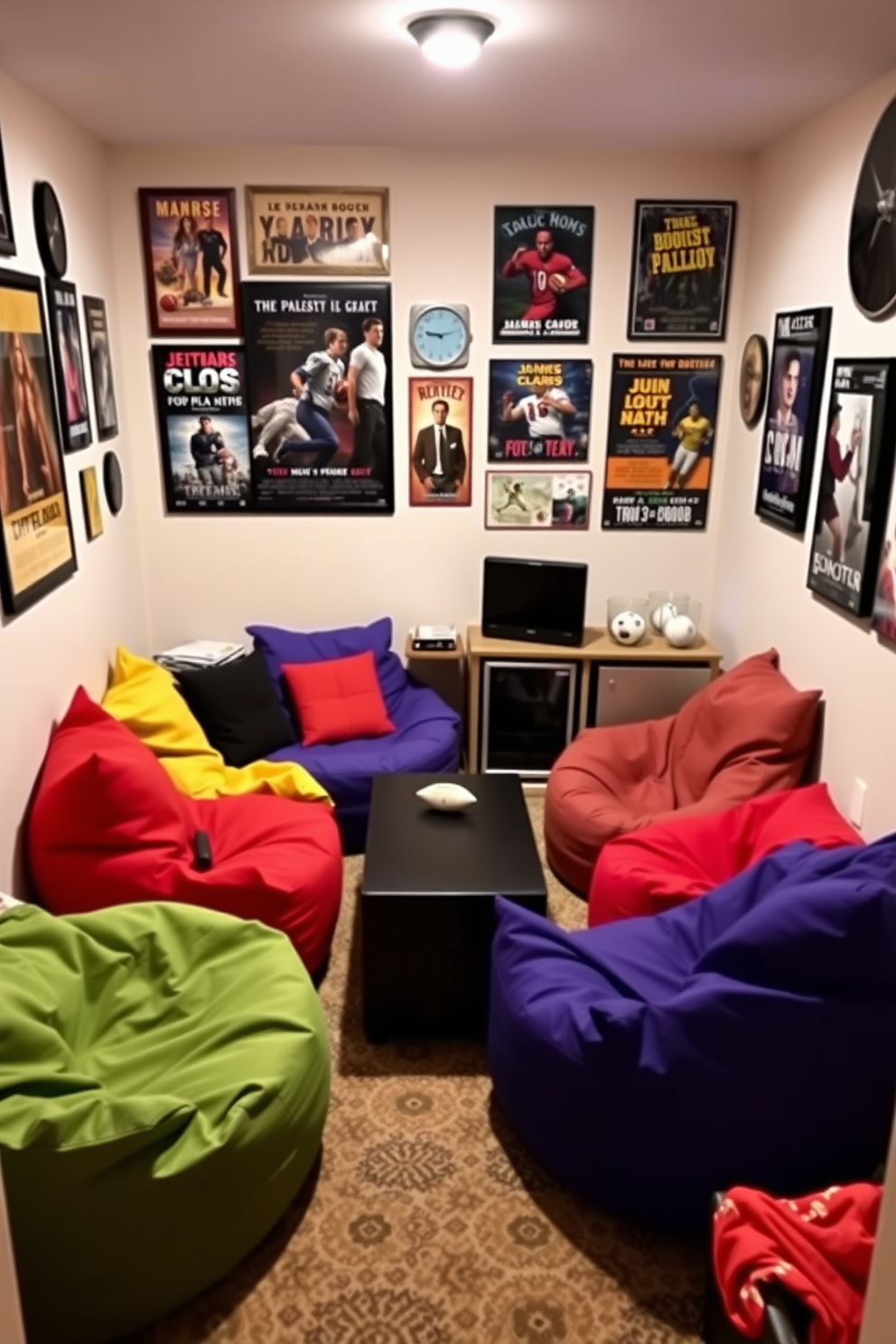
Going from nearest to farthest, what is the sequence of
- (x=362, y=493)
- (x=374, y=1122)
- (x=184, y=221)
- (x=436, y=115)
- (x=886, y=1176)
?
(x=886, y=1176) → (x=374, y=1122) → (x=436, y=115) → (x=184, y=221) → (x=362, y=493)

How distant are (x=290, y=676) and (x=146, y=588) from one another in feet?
2.85

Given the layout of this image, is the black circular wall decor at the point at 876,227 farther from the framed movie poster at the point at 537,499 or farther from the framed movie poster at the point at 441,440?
the framed movie poster at the point at 441,440

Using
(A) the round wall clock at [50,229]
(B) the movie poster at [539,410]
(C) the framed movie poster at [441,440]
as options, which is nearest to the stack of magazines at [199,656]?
(C) the framed movie poster at [441,440]

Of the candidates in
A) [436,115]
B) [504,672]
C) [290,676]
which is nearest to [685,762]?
[504,672]

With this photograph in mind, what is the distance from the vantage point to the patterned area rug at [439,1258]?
6.22ft

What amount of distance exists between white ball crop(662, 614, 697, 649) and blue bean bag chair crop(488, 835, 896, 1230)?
1.95 metres

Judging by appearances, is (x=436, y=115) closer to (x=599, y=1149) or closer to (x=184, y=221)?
(x=184, y=221)

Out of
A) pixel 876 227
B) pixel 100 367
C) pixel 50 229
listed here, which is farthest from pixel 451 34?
pixel 100 367

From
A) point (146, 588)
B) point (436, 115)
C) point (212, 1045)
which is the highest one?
point (436, 115)

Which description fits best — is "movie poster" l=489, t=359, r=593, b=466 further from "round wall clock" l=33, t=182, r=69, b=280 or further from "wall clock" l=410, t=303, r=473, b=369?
"round wall clock" l=33, t=182, r=69, b=280

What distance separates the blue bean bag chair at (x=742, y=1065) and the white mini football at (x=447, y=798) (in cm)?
88

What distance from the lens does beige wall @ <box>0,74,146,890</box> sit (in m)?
2.73

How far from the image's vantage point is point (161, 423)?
162 inches

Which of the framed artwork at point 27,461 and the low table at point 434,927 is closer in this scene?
the low table at point 434,927
